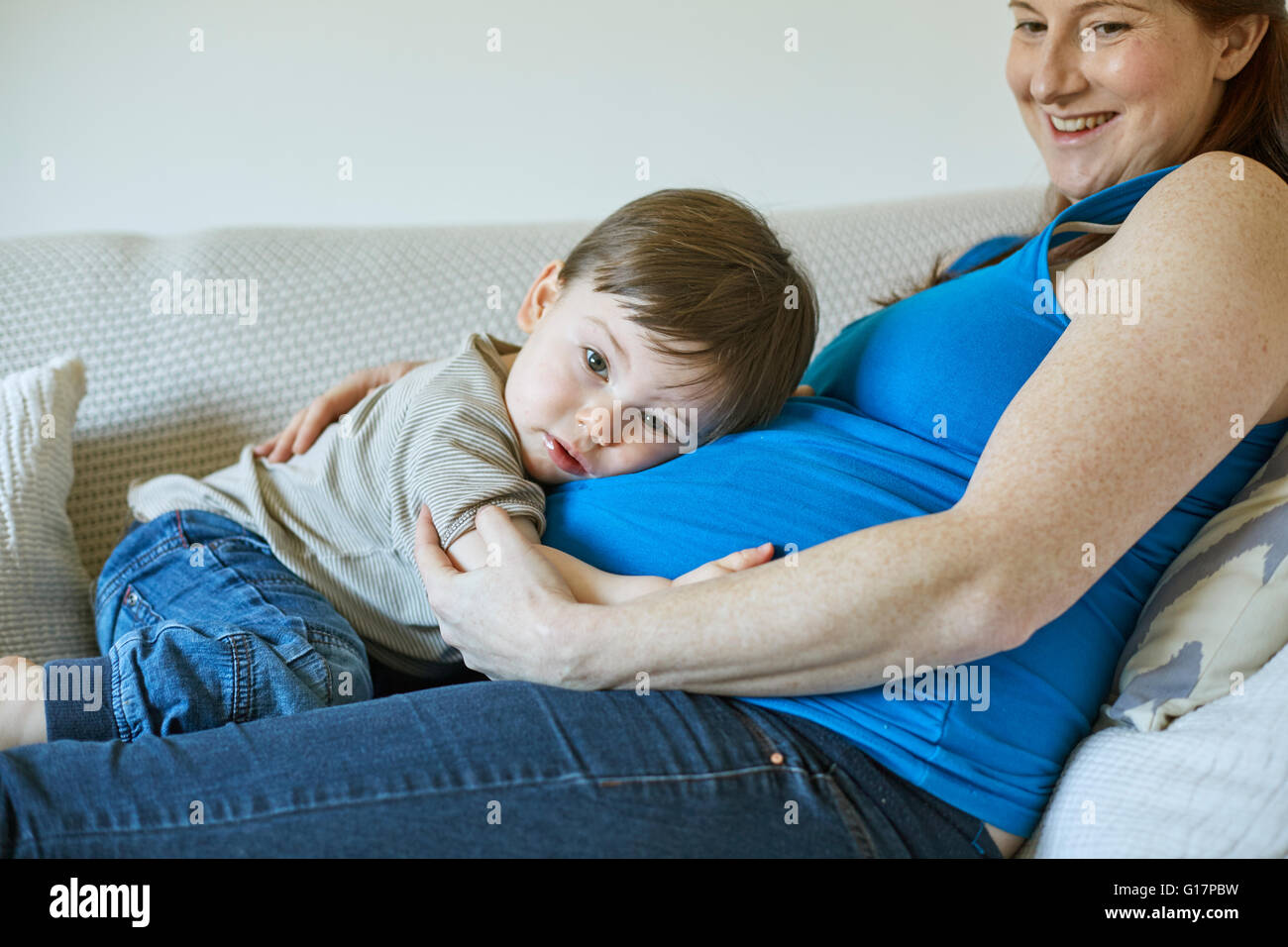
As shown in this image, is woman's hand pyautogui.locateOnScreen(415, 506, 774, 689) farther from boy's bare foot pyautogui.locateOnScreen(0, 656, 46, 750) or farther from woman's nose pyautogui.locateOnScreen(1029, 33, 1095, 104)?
woman's nose pyautogui.locateOnScreen(1029, 33, 1095, 104)

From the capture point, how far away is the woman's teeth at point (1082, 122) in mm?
1284

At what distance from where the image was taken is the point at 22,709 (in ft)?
3.51

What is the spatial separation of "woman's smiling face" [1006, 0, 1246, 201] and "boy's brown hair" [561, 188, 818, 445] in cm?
36

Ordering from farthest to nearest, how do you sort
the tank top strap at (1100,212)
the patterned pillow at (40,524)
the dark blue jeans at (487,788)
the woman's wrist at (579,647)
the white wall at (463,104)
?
the white wall at (463,104) → the patterned pillow at (40,524) → the tank top strap at (1100,212) → the woman's wrist at (579,647) → the dark blue jeans at (487,788)

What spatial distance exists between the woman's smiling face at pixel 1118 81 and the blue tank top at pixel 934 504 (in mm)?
145

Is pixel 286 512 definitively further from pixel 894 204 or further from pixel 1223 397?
pixel 894 204

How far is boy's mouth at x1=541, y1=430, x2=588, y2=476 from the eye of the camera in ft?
4.05

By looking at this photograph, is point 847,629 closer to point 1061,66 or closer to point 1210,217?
point 1210,217

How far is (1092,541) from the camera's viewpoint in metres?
0.90

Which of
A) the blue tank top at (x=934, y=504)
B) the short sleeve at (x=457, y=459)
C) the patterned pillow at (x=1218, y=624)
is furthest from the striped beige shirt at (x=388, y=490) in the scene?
the patterned pillow at (x=1218, y=624)

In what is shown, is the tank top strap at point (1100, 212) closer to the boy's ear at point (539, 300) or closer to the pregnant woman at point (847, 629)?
the pregnant woman at point (847, 629)

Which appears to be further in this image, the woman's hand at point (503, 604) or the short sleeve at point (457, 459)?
the short sleeve at point (457, 459)
